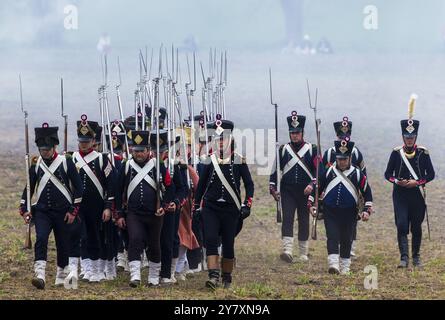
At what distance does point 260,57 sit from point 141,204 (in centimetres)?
5508

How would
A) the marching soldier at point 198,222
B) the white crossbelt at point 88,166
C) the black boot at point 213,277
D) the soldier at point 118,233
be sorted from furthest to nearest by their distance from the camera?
the marching soldier at point 198,222, the soldier at point 118,233, the white crossbelt at point 88,166, the black boot at point 213,277

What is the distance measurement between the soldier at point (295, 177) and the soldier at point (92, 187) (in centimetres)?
324

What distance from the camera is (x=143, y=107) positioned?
806 inches

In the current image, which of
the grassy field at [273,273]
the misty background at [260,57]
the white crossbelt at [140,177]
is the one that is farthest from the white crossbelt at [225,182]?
the misty background at [260,57]

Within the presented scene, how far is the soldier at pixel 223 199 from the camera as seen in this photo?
672 inches

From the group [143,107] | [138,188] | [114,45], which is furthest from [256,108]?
[138,188]

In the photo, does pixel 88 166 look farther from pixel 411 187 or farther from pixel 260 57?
pixel 260 57

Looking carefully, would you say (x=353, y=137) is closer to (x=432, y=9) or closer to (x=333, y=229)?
(x=333, y=229)

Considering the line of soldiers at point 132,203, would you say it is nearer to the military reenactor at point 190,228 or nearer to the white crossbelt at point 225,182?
the white crossbelt at point 225,182

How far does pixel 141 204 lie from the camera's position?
55.7ft

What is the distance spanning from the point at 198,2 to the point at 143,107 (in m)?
58.9

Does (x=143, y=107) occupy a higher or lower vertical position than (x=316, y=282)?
higher

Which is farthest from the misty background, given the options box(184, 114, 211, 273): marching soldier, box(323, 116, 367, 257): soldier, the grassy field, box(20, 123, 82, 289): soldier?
box(20, 123, 82, 289): soldier

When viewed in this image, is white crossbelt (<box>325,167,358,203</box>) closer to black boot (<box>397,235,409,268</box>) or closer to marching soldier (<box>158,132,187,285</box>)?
black boot (<box>397,235,409,268</box>)
